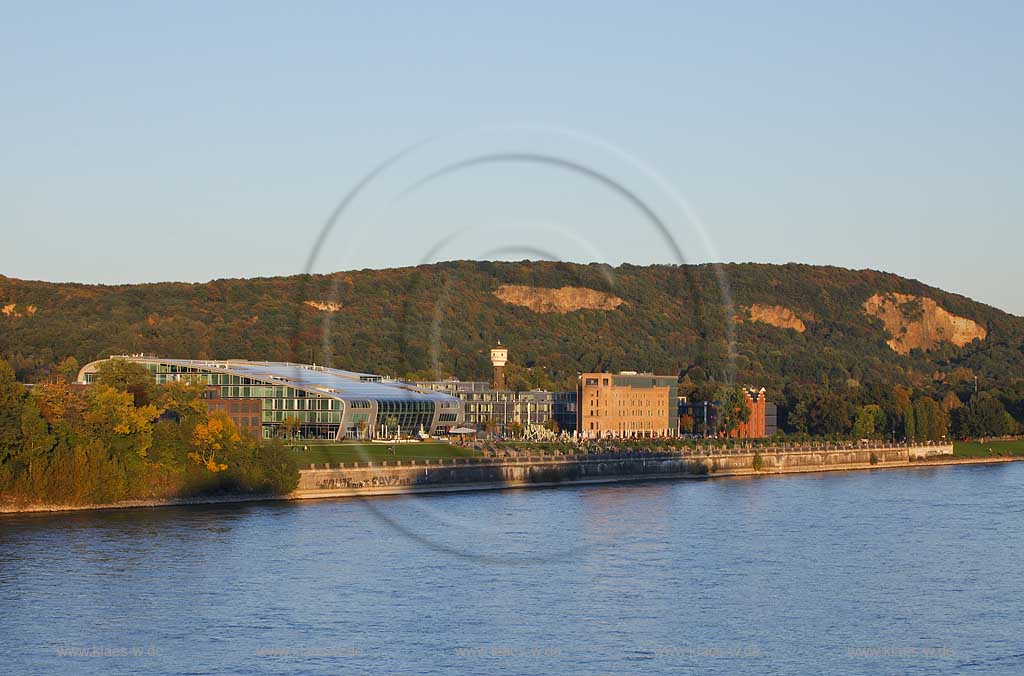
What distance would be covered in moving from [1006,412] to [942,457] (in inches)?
1174

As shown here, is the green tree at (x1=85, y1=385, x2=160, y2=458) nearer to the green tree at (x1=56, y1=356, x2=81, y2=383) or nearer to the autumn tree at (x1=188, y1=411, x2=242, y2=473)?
the autumn tree at (x1=188, y1=411, x2=242, y2=473)

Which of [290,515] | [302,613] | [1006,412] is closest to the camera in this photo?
[302,613]

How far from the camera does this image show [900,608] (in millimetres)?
53000

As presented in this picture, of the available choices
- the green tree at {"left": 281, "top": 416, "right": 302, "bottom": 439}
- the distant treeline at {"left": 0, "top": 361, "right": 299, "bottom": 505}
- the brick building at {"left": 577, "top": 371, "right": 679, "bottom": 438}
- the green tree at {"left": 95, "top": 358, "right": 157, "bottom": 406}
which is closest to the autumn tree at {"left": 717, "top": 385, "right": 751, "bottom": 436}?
the brick building at {"left": 577, "top": 371, "right": 679, "bottom": 438}

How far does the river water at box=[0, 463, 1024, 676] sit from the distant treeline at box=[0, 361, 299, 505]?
87.4 inches

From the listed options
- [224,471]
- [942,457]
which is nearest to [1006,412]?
[942,457]

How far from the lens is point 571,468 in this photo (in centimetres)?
10769

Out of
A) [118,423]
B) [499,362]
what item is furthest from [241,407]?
[499,362]

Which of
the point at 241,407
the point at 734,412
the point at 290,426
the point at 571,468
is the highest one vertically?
Result: the point at 734,412

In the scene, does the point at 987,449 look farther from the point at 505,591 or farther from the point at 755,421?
the point at 505,591

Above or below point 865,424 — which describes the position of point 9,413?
below

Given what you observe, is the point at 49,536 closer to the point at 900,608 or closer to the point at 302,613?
the point at 302,613

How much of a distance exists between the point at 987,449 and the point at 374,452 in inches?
3106

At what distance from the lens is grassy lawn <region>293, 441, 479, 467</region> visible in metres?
98.6
